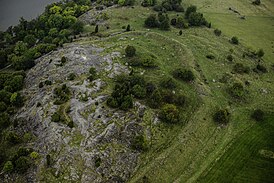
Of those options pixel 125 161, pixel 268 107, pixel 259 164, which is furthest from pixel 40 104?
pixel 268 107

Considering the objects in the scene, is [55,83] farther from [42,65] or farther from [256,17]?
[256,17]

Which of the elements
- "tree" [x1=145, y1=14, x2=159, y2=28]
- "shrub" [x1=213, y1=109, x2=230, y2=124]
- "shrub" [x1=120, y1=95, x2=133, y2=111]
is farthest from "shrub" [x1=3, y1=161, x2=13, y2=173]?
"tree" [x1=145, y1=14, x2=159, y2=28]

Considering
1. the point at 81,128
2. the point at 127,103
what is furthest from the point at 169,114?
the point at 81,128

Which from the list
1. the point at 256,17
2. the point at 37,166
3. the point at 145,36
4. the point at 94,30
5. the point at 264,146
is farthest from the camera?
the point at 256,17

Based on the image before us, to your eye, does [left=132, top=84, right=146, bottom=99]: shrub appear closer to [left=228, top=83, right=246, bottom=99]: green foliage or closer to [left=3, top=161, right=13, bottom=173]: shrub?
[left=228, top=83, right=246, bottom=99]: green foliage

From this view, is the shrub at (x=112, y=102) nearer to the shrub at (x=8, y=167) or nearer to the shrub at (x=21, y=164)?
the shrub at (x=21, y=164)

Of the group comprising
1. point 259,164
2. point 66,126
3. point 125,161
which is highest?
point 66,126
